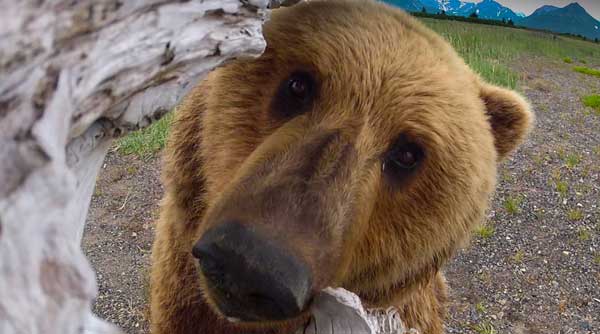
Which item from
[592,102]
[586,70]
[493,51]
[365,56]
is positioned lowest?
[586,70]

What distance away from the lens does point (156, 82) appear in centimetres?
117

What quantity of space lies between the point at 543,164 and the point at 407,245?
204 inches

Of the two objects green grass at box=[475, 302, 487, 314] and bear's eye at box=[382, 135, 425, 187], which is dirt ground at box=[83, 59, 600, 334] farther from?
bear's eye at box=[382, 135, 425, 187]

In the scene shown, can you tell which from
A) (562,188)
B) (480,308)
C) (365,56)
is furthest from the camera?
(562,188)

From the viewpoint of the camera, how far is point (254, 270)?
138 cm

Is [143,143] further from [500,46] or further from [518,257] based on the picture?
[500,46]

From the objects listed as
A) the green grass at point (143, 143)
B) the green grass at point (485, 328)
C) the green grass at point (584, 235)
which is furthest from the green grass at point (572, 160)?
the green grass at point (143, 143)

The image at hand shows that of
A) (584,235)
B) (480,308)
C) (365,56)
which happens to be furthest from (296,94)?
(584,235)

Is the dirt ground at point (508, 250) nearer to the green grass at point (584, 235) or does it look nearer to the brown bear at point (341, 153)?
the green grass at point (584, 235)

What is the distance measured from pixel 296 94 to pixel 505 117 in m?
0.87

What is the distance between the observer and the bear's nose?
1389 millimetres

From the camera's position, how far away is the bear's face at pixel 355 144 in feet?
5.49

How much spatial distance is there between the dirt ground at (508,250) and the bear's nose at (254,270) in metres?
2.68

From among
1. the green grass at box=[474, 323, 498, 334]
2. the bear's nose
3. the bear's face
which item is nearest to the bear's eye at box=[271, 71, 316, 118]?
the bear's face
